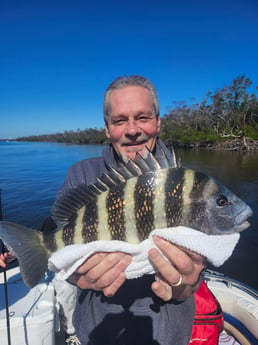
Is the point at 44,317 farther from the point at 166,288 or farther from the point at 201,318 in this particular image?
the point at 201,318

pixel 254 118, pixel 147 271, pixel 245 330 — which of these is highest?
pixel 254 118

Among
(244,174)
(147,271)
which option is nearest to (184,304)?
(147,271)

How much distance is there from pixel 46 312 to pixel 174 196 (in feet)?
5.61

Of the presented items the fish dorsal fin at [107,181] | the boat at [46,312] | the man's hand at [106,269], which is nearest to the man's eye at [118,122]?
the fish dorsal fin at [107,181]

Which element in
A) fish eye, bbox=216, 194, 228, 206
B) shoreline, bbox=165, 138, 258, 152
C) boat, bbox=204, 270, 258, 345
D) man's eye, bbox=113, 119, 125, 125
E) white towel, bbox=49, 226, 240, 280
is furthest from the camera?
shoreline, bbox=165, 138, 258, 152

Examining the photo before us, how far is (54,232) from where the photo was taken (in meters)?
1.56

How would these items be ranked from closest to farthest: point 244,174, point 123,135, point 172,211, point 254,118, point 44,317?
→ point 172,211
point 44,317
point 123,135
point 244,174
point 254,118

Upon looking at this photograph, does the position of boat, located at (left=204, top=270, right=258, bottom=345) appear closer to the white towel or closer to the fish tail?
the white towel

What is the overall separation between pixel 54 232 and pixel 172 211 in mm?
852

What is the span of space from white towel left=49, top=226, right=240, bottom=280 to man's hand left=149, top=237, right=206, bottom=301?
6 centimetres

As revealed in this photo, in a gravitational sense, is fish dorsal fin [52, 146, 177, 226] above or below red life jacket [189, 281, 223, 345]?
above

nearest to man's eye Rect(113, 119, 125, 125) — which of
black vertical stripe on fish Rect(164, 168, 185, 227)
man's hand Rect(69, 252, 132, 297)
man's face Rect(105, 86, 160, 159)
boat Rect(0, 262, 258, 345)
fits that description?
man's face Rect(105, 86, 160, 159)

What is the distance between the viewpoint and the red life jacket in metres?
2.37

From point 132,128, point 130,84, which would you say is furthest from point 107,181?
point 130,84
